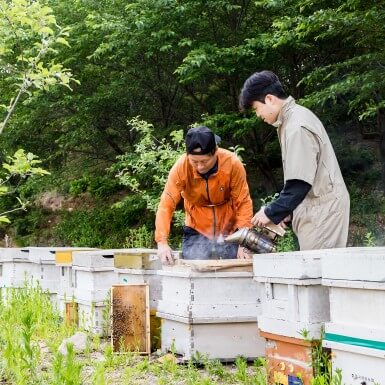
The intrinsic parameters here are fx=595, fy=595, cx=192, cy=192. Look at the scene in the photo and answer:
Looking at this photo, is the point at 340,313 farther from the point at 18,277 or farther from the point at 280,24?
the point at 280,24

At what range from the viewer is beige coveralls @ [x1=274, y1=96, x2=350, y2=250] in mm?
3883

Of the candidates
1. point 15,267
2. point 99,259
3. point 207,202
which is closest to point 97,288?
point 99,259

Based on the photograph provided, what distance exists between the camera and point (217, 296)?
15.2ft

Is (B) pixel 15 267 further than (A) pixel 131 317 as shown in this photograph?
Yes

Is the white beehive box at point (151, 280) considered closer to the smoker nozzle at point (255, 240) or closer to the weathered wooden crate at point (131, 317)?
the weathered wooden crate at point (131, 317)

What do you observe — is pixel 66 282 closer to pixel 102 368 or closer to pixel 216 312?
pixel 216 312

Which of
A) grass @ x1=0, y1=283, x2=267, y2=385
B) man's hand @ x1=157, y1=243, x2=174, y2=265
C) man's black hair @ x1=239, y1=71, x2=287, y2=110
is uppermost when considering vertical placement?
man's black hair @ x1=239, y1=71, x2=287, y2=110

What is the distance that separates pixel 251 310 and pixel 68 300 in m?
2.77

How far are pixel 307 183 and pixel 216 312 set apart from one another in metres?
1.35

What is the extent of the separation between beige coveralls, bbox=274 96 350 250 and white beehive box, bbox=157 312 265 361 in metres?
1.06

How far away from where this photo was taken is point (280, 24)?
33.2 feet

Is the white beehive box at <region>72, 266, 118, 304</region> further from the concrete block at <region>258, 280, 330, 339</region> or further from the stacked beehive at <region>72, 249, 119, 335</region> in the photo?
the concrete block at <region>258, 280, 330, 339</region>

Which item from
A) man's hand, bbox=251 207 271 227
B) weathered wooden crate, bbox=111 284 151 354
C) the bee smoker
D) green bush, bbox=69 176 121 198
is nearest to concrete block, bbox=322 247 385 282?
man's hand, bbox=251 207 271 227

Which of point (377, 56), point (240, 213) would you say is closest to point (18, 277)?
point (240, 213)
